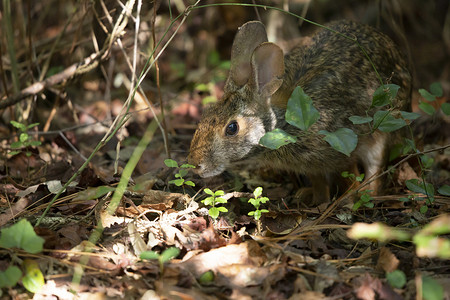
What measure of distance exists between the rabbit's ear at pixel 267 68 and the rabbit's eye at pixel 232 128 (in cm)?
42

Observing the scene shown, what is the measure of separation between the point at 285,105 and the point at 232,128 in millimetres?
611

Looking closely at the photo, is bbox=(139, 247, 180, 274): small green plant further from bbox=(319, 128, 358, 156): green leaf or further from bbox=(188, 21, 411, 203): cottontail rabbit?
bbox=(188, 21, 411, 203): cottontail rabbit

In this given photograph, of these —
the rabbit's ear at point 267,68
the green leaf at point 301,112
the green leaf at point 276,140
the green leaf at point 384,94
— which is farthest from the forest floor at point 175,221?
the rabbit's ear at point 267,68

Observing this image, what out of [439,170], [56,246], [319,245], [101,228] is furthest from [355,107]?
[56,246]

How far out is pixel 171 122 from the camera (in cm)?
640

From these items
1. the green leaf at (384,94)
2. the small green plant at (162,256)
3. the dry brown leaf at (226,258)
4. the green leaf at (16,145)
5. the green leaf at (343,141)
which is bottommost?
the dry brown leaf at (226,258)

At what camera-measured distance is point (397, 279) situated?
2875mm

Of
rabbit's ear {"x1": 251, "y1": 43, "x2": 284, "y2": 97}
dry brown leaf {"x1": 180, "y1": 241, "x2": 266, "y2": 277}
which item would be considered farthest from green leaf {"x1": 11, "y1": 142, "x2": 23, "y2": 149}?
dry brown leaf {"x1": 180, "y1": 241, "x2": 266, "y2": 277}

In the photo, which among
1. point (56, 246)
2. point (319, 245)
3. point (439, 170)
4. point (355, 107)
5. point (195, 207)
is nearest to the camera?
point (56, 246)

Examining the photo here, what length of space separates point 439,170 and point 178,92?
3662mm

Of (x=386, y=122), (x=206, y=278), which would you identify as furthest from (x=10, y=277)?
(x=386, y=122)

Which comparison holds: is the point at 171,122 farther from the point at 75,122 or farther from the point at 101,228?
the point at 101,228

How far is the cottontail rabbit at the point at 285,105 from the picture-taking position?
4508 millimetres

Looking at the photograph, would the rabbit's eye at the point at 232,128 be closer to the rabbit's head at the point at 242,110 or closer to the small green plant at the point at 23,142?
the rabbit's head at the point at 242,110
